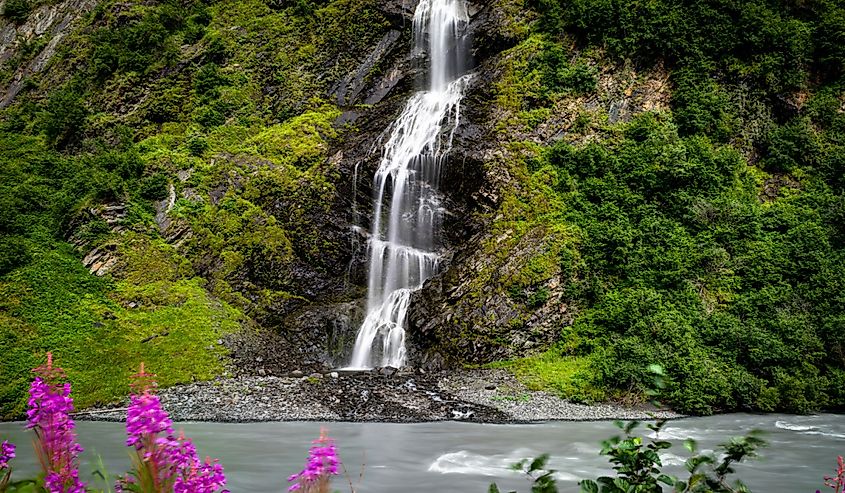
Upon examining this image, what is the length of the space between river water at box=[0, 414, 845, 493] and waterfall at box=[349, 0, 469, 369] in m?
6.19

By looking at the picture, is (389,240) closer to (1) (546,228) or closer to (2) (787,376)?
(1) (546,228)

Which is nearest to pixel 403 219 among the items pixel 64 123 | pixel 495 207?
pixel 495 207

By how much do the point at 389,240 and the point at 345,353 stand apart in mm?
4539

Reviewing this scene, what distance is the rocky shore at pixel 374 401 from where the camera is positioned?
37.7 ft

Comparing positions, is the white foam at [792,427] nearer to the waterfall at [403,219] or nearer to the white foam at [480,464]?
the white foam at [480,464]

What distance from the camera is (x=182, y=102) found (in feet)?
80.7

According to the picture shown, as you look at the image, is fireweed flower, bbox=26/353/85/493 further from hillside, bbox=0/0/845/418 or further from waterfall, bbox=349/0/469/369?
waterfall, bbox=349/0/469/369

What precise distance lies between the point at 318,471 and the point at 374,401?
11.0 m

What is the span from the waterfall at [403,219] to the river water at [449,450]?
244 inches

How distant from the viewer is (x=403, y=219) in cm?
1934

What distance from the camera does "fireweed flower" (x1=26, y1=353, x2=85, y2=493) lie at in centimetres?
176

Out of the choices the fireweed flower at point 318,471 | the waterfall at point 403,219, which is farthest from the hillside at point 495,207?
the fireweed flower at point 318,471

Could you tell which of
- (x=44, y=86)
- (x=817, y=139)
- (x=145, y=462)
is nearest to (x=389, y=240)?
(x=817, y=139)

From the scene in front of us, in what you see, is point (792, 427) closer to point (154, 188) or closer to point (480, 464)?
point (480, 464)
